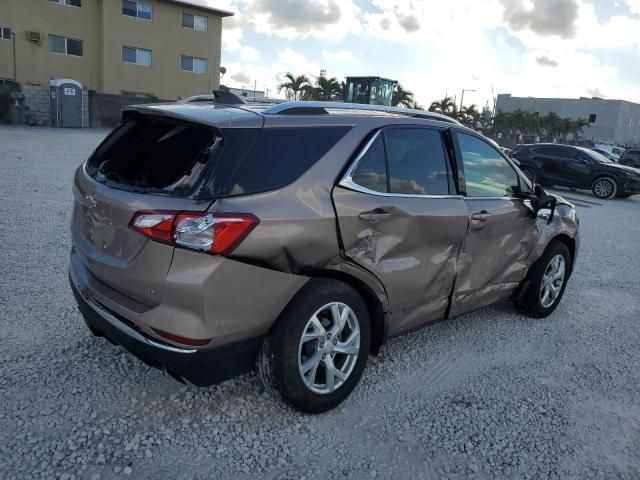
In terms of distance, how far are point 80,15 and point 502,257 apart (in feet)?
111

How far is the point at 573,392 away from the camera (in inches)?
140

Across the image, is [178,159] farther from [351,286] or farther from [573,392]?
[573,392]

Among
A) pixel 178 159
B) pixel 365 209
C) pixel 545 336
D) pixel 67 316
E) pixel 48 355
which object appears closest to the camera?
pixel 178 159

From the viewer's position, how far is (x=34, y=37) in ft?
97.3

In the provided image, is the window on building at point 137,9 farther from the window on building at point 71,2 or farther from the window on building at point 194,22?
the window on building at point 71,2

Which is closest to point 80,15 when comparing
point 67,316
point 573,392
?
point 67,316

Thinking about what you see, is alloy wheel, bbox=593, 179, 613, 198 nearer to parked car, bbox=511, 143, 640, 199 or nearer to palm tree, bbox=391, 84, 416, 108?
parked car, bbox=511, 143, 640, 199

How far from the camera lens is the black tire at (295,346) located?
2750 millimetres

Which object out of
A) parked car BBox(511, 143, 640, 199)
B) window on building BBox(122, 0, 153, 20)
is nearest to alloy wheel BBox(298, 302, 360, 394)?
parked car BBox(511, 143, 640, 199)

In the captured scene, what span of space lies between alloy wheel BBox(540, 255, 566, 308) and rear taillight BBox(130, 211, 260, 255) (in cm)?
325

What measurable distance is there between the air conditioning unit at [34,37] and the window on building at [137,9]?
4.97 m

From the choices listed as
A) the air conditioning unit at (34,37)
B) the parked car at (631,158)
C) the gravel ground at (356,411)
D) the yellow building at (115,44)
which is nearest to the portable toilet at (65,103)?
the air conditioning unit at (34,37)

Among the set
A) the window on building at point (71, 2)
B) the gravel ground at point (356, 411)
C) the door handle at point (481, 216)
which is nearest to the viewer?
the gravel ground at point (356, 411)

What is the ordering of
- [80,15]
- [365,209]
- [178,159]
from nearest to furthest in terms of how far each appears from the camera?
1. [178,159]
2. [365,209]
3. [80,15]
